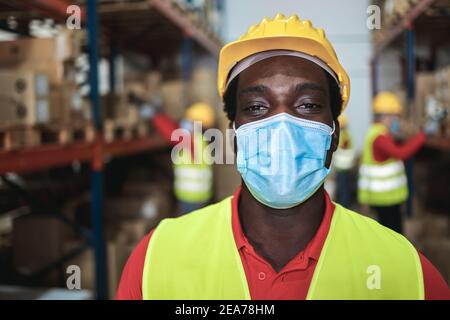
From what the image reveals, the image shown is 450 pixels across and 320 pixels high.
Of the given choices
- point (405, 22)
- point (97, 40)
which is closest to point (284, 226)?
point (97, 40)

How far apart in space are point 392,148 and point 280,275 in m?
2.79

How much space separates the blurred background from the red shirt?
501mm

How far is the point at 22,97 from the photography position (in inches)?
108

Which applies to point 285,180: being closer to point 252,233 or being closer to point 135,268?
point 252,233

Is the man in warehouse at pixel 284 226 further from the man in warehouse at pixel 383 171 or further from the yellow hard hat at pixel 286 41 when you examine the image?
the man in warehouse at pixel 383 171

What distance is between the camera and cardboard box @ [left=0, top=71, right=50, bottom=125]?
2.68 metres

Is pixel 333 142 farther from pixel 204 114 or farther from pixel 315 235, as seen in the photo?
pixel 204 114

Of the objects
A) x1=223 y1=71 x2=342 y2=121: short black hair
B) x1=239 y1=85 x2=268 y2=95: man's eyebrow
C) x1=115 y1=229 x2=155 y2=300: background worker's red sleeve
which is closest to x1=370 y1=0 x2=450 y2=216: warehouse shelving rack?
x1=223 y1=71 x2=342 y2=121: short black hair

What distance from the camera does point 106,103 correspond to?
14.8 feet

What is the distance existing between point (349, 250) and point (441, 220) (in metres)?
4.27

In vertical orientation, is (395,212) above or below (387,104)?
below

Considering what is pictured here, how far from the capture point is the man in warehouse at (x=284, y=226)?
1.42 metres
